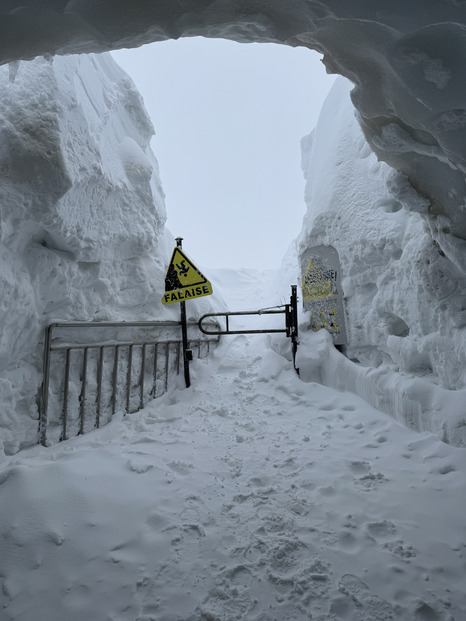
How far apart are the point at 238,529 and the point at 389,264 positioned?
3000 millimetres

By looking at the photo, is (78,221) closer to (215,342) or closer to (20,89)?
(20,89)

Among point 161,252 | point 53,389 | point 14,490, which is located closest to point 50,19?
point 14,490

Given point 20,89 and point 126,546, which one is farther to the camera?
point 20,89

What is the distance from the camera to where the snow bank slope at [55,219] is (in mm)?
2209

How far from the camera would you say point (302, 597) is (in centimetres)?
119

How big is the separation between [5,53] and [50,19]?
0.95ft

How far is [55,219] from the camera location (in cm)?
248

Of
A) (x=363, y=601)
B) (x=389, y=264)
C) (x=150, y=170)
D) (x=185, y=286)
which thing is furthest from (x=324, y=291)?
(x=363, y=601)

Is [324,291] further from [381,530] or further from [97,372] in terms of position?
[381,530]

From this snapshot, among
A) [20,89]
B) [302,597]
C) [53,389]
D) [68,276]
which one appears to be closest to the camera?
[302,597]

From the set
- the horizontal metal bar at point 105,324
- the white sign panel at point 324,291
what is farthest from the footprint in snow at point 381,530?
the white sign panel at point 324,291

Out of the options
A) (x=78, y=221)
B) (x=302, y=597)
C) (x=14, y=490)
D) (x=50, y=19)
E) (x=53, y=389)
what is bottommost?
(x=302, y=597)

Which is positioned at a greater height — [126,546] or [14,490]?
[14,490]

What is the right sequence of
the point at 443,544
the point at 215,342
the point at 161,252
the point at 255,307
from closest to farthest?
the point at 443,544, the point at 161,252, the point at 215,342, the point at 255,307
